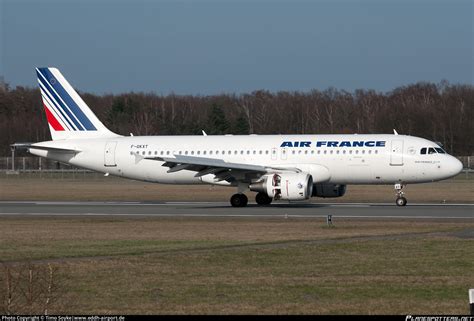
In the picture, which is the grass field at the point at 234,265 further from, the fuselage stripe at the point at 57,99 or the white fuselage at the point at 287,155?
the fuselage stripe at the point at 57,99

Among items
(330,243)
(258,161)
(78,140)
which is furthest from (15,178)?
(330,243)

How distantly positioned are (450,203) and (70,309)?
33417 millimetres

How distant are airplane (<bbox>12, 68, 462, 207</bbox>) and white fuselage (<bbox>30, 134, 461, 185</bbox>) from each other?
46 mm

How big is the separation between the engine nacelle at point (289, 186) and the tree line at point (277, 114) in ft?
208

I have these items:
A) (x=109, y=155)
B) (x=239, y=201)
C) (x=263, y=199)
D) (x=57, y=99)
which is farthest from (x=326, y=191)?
(x=57, y=99)

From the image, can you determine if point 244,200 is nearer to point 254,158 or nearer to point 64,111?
point 254,158

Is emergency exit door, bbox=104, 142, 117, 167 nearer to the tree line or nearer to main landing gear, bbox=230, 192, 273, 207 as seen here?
main landing gear, bbox=230, 192, 273, 207

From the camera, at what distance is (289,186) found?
42.2m

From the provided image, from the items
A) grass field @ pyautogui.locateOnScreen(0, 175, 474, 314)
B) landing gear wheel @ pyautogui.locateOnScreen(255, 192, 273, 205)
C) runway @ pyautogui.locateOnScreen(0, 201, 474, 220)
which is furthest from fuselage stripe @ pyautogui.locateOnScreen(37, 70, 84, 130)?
grass field @ pyautogui.locateOnScreen(0, 175, 474, 314)

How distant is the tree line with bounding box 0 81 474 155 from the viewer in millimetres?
111062

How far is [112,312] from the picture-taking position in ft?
53.2

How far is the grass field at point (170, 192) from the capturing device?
175ft

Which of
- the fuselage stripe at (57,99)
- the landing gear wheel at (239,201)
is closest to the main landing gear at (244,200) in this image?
the landing gear wheel at (239,201)

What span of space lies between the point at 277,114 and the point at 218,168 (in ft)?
305
